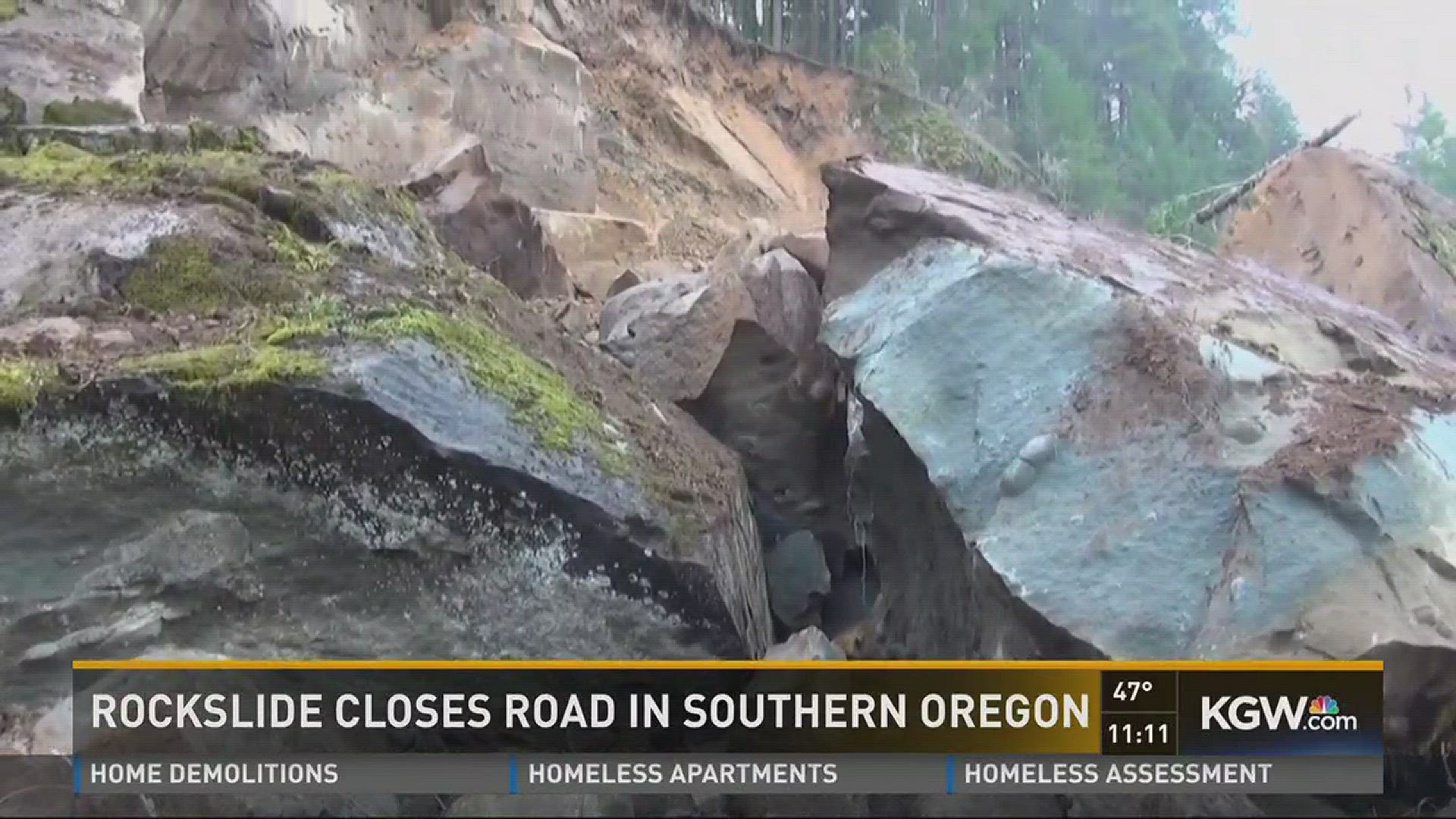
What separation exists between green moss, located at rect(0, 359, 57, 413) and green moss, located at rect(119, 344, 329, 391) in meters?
0.16

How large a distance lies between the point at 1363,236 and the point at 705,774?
480cm

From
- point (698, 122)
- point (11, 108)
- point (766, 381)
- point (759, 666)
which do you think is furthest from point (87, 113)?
point (698, 122)

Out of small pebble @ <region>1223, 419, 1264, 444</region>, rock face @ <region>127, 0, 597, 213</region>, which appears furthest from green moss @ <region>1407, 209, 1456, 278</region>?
rock face @ <region>127, 0, 597, 213</region>

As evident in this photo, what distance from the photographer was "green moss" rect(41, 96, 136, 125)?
4344 millimetres

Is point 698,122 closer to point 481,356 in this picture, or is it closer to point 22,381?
point 481,356

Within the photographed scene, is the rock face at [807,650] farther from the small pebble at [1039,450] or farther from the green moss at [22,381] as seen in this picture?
the green moss at [22,381]

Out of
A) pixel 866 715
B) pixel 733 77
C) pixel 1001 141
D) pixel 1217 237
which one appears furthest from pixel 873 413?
pixel 1001 141

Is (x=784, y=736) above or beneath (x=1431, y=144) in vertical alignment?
beneath

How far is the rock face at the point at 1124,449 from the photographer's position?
8.98 ft

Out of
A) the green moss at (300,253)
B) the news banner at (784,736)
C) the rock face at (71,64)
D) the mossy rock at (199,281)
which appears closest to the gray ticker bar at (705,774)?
the news banner at (784,736)

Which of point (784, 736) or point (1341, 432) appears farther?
point (1341, 432)

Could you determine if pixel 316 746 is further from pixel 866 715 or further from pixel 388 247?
pixel 388 247

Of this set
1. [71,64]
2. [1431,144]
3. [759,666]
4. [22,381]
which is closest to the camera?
[759,666]

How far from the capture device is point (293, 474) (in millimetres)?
2750
